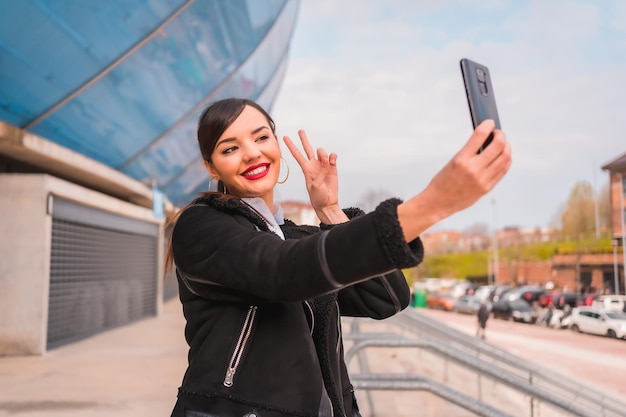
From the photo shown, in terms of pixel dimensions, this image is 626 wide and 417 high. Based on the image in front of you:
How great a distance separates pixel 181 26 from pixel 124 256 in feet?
20.2

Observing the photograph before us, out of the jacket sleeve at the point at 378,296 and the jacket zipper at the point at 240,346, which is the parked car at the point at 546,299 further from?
the jacket zipper at the point at 240,346

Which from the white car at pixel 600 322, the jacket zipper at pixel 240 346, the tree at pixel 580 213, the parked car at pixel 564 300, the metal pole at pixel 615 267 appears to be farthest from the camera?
the tree at pixel 580 213

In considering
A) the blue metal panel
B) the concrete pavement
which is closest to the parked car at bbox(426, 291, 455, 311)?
the concrete pavement

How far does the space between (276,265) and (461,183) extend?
1.24ft

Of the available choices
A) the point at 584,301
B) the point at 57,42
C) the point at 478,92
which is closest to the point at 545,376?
the point at 478,92

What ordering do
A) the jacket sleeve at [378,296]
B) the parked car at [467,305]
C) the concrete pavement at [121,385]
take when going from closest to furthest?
1. the jacket sleeve at [378,296]
2. the concrete pavement at [121,385]
3. the parked car at [467,305]

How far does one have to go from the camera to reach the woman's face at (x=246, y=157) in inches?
61.8

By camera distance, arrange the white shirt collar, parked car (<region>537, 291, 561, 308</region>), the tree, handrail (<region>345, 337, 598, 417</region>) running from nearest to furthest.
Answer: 1. the white shirt collar
2. handrail (<region>345, 337, 598, 417</region>)
3. parked car (<region>537, 291, 561, 308</region>)
4. the tree

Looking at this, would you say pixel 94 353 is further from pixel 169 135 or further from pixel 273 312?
pixel 273 312

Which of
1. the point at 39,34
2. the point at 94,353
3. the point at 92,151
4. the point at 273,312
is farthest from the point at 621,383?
the point at 273,312

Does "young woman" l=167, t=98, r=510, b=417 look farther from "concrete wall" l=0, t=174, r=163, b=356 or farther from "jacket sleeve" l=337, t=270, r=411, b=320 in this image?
"concrete wall" l=0, t=174, r=163, b=356

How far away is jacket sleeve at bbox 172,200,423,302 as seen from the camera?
3.60ft

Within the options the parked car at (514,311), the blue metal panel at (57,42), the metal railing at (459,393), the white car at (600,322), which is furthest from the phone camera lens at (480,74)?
the parked car at (514,311)

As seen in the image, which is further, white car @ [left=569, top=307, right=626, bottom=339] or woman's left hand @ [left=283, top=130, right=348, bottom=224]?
white car @ [left=569, top=307, right=626, bottom=339]
